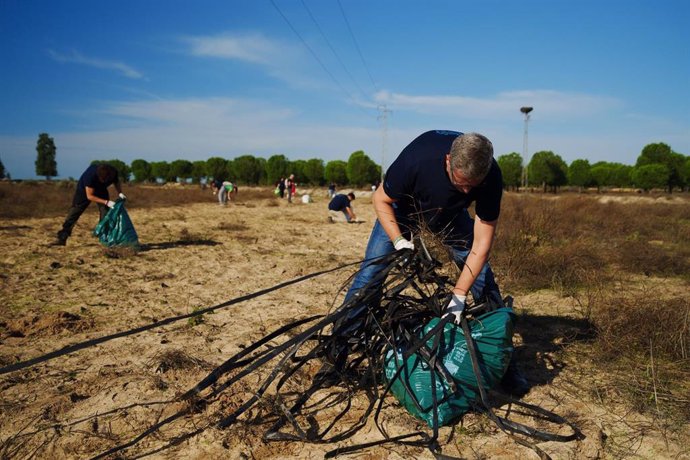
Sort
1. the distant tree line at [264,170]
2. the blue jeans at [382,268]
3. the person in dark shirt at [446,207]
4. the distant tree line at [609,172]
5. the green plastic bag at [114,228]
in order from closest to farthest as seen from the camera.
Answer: the person in dark shirt at [446,207], the blue jeans at [382,268], the green plastic bag at [114,228], the distant tree line at [609,172], the distant tree line at [264,170]

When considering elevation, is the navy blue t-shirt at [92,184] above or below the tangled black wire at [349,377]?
above

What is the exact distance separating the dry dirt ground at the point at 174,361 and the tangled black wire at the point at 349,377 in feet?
0.19

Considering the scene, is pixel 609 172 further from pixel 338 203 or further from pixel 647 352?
pixel 647 352

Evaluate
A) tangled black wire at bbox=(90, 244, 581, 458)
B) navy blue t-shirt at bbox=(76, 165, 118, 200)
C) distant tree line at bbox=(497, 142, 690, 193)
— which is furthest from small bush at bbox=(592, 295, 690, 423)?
distant tree line at bbox=(497, 142, 690, 193)

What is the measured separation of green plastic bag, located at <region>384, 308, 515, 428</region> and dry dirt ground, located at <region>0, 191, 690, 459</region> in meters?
0.12

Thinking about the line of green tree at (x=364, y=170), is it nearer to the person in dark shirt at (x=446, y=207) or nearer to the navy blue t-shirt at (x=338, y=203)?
the navy blue t-shirt at (x=338, y=203)

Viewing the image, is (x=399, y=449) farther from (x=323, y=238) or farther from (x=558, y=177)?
(x=558, y=177)

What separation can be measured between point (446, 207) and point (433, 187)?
153 millimetres

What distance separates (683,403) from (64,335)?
13.7 feet

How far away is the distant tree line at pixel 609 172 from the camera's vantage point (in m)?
45.1

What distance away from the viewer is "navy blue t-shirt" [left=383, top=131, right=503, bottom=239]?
2365 millimetres

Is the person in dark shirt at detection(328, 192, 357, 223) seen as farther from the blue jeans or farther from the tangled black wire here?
the tangled black wire

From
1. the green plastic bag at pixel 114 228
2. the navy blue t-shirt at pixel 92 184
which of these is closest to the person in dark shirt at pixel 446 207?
the green plastic bag at pixel 114 228

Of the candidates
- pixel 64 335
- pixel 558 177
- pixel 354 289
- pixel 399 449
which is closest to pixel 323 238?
pixel 64 335
